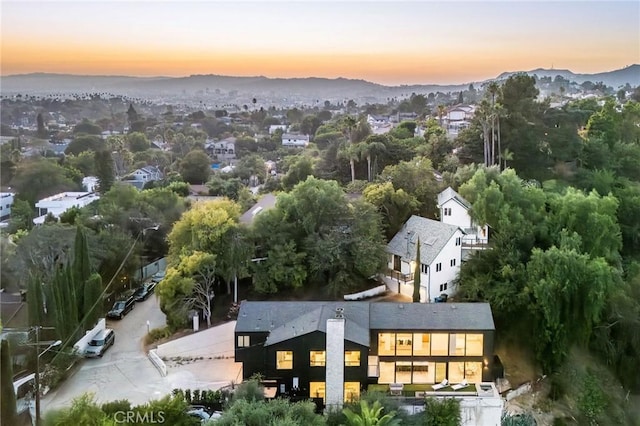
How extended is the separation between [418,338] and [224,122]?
10.0 meters

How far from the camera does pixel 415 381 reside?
655cm

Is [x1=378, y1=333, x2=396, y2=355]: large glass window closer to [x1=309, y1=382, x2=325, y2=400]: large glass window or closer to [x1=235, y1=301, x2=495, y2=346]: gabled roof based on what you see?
[x1=235, y1=301, x2=495, y2=346]: gabled roof

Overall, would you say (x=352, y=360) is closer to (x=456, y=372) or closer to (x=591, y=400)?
(x=456, y=372)

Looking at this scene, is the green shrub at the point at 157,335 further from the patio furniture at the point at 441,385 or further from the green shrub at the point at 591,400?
the green shrub at the point at 591,400

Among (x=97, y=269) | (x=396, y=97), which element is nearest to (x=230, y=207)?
(x=97, y=269)

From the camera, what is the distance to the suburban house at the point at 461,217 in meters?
8.86

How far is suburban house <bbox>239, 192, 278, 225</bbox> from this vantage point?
29.9 ft

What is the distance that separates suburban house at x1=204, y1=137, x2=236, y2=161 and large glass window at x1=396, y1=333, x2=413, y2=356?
30.6 ft

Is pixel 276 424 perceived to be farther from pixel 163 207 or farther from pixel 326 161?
pixel 326 161

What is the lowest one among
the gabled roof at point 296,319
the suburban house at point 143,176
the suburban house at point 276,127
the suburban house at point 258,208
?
the gabled roof at point 296,319

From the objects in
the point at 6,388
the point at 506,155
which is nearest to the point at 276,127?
the point at 506,155

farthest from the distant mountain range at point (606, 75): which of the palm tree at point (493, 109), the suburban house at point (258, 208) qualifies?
the suburban house at point (258, 208)

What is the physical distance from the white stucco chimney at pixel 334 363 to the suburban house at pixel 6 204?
346cm

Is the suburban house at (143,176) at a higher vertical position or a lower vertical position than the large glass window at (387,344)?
higher
